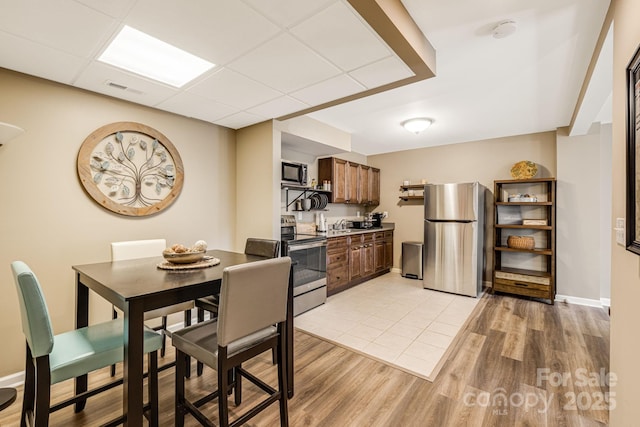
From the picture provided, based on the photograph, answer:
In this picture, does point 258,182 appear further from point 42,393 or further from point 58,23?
point 42,393

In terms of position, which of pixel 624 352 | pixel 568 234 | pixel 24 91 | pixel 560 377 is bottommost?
pixel 560 377

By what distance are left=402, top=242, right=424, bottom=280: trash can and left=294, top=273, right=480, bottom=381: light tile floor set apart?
1.89ft

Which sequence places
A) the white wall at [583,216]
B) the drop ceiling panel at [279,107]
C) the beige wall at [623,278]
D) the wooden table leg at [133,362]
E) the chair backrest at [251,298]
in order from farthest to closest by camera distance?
the white wall at [583,216]
the drop ceiling panel at [279,107]
the chair backrest at [251,298]
the wooden table leg at [133,362]
the beige wall at [623,278]

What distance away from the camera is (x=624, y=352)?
1.37 metres

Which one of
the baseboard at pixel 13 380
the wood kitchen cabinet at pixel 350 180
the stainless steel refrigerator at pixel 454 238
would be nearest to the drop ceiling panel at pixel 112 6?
the baseboard at pixel 13 380

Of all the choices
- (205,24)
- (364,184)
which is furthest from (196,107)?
(364,184)

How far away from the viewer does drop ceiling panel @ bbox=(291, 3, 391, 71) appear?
1644 millimetres

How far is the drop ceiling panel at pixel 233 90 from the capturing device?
92.5 inches

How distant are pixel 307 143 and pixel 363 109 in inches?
37.1

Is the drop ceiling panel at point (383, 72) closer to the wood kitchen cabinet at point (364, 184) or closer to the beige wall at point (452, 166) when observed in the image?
the wood kitchen cabinet at point (364, 184)

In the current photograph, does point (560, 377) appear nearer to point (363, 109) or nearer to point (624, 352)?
point (624, 352)

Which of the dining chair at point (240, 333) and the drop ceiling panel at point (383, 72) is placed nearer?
the dining chair at point (240, 333)

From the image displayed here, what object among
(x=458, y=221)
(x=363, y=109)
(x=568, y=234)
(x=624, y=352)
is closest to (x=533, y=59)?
(x=363, y=109)

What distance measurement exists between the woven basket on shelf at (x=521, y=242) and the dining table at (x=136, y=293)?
3.89 metres
